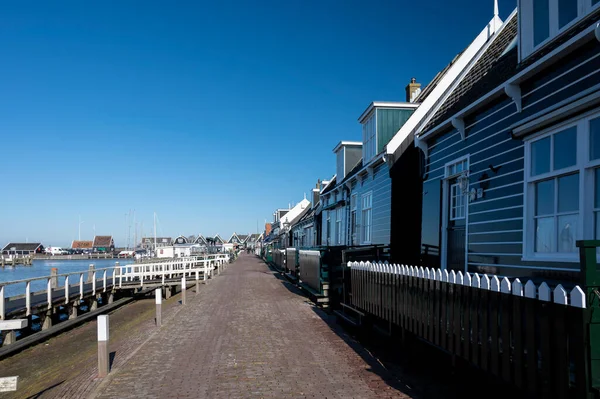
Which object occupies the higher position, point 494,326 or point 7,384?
point 494,326

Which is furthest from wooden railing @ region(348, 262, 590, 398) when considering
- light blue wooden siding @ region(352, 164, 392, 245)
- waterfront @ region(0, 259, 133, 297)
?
waterfront @ region(0, 259, 133, 297)

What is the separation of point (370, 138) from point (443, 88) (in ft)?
12.4

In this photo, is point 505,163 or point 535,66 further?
point 505,163

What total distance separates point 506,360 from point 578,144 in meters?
3.37

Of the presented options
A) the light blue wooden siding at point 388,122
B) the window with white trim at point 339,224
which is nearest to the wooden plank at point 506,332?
the light blue wooden siding at point 388,122

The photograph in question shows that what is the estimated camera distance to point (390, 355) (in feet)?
28.3

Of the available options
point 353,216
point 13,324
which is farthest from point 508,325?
point 353,216

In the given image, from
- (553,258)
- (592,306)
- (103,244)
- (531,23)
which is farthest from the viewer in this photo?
(103,244)

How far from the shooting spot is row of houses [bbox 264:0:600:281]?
6.60m

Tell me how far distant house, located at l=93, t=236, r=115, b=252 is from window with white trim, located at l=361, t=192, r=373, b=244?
15509 centimetres

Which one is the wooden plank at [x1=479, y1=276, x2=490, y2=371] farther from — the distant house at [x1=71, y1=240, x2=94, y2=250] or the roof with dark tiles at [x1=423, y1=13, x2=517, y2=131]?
the distant house at [x1=71, y1=240, x2=94, y2=250]

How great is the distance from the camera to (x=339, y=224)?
23.9m

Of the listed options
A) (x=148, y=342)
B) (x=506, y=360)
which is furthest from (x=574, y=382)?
(x=148, y=342)

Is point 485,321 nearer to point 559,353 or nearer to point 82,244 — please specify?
point 559,353
